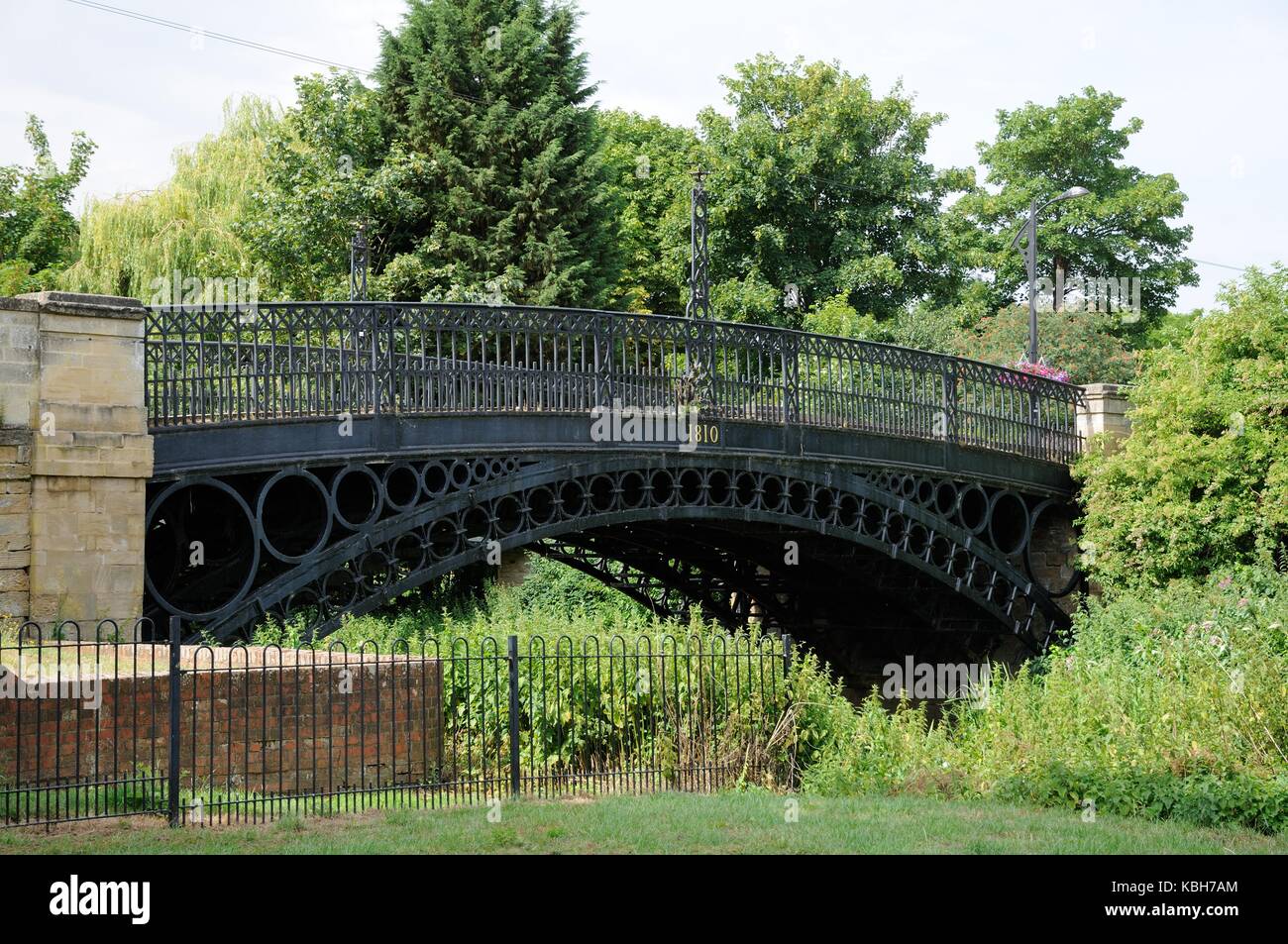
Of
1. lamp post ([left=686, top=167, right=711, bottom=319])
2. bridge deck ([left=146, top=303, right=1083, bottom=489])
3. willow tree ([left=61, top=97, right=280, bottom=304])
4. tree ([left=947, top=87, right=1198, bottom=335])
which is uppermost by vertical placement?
tree ([left=947, top=87, right=1198, bottom=335])

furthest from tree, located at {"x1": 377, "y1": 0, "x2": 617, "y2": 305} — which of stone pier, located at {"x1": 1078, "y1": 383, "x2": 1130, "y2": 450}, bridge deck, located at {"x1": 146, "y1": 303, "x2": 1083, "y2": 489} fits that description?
stone pier, located at {"x1": 1078, "y1": 383, "x2": 1130, "y2": 450}

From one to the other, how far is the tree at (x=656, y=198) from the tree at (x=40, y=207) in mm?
14911

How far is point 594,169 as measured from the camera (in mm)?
30797

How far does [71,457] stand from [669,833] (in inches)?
284

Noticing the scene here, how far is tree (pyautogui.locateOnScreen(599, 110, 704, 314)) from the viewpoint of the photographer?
40375mm

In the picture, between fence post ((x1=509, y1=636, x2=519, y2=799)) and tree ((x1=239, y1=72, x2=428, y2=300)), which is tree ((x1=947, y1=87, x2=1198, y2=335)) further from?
fence post ((x1=509, y1=636, x2=519, y2=799))

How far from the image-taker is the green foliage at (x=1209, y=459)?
20750 millimetres

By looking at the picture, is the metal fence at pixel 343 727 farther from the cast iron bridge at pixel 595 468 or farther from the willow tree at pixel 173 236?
the willow tree at pixel 173 236

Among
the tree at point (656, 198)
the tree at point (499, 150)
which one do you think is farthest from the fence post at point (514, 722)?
the tree at point (656, 198)

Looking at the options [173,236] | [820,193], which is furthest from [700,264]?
[820,193]

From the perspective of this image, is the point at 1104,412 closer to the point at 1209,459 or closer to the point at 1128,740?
the point at 1209,459

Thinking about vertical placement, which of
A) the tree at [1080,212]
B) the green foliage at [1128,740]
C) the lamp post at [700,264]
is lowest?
the green foliage at [1128,740]

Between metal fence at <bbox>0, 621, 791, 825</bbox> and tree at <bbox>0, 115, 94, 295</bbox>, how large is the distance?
53.7 ft
